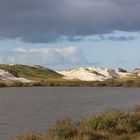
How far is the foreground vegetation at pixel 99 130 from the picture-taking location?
30375mm

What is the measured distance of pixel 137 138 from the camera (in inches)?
1171

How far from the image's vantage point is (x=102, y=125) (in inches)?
1371

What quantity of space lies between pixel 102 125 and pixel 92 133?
344 centimetres

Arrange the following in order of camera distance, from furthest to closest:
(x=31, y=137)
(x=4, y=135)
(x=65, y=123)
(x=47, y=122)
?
(x=47, y=122) → (x=4, y=135) → (x=65, y=123) → (x=31, y=137)

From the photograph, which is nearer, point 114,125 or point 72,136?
point 72,136

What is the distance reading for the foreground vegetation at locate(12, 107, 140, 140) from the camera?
99.7 feet

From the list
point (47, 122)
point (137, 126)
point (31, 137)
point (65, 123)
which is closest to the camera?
point (31, 137)

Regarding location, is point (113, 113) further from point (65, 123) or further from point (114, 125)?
point (65, 123)

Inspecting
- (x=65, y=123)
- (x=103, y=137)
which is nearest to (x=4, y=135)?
(x=65, y=123)

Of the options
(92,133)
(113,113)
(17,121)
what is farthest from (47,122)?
(92,133)

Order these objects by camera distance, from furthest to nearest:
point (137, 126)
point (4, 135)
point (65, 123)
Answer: point (4, 135), point (137, 126), point (65, 123)

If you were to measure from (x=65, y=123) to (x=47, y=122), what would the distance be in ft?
70.9

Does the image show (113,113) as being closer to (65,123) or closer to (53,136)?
(65,123)

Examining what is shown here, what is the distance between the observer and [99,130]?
3362cm
